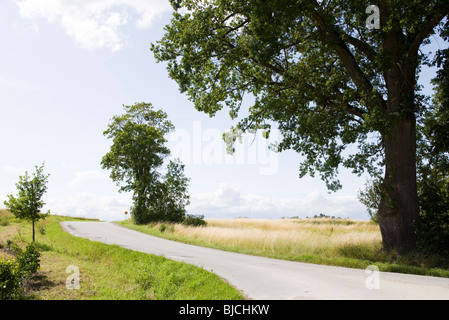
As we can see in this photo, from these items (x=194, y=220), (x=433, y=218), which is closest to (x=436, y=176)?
(x=433, y=218)

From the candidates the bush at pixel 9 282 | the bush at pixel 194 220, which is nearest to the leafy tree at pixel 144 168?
the bush at pixel 194 220

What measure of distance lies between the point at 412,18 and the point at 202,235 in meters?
17.8

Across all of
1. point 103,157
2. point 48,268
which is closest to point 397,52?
point 48,268

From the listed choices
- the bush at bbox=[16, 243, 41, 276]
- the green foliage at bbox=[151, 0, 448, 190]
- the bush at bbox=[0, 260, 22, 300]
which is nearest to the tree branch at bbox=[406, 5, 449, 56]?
Answer: the green foliage at bbox=[151, 0, 448, 190]

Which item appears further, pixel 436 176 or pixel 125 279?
pixel 436 176

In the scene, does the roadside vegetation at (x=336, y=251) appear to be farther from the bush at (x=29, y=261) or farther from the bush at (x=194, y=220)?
the bush at (x=194, y=220)

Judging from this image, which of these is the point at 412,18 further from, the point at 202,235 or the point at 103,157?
the point at 103,157

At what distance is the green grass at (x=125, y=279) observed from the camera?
9164 mm

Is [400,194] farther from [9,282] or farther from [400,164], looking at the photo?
[9,282]

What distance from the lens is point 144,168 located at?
43500 millimetres

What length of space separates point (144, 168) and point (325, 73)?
30185 mm

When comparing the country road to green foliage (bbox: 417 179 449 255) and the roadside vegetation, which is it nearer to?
the roadside vegetation

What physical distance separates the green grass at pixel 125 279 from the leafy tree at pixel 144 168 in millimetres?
21673

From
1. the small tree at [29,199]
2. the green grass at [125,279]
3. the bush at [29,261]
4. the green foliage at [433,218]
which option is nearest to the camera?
the green grass at [125,279]
